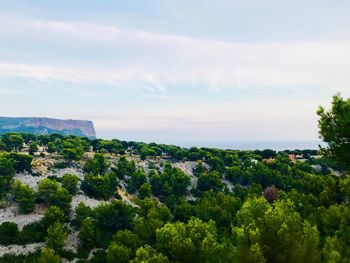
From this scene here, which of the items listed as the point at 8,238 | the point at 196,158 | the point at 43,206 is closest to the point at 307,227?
the point at 8,238

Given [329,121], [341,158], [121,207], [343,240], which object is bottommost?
[121,207]

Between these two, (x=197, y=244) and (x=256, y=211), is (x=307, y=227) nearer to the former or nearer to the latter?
(x=256, y=211)

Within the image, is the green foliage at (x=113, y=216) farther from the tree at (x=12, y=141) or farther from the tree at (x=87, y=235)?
the tree at (x=12, y=141)

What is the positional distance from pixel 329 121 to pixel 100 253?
47949mm

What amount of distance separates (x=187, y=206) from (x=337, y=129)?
5033 centimetres

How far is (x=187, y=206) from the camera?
74062 millimetres

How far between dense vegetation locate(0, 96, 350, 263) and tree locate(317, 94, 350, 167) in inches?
2.8

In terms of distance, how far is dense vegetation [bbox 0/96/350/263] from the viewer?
27844 millimetres

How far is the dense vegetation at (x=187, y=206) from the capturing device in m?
27.8

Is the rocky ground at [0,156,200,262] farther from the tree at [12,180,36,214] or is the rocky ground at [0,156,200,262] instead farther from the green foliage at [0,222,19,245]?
the green foliage at [0,222,19,245]

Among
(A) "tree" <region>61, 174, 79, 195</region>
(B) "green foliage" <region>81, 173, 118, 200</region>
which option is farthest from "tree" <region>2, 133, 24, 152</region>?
(A) "tree" <region>61, 174, 79, 195</region>

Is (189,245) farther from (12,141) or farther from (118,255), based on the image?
(12,141)

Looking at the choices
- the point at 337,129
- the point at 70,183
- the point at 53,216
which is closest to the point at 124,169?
the point at 70,183

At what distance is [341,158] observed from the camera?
90.7 feet
